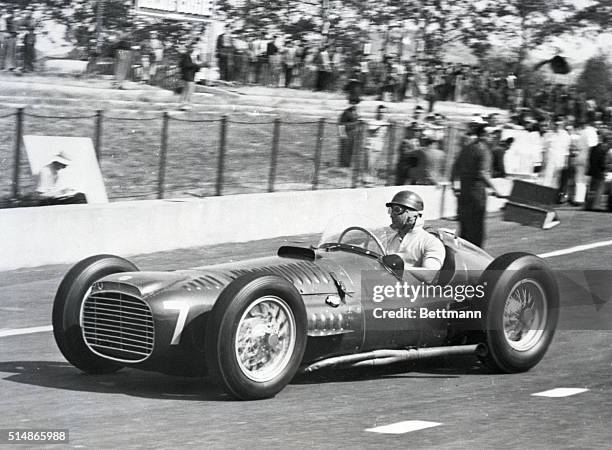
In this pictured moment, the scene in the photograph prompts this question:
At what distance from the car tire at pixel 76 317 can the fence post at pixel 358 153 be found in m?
7.43

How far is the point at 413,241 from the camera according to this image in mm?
6777

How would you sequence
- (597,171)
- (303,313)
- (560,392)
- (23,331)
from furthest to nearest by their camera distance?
(597,171)
(23,331)
(560,392)
(303,313)

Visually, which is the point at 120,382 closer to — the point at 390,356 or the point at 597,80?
the point at 390,356

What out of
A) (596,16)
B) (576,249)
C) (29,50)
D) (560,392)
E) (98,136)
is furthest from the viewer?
(29,50)

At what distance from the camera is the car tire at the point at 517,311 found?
22.0ft

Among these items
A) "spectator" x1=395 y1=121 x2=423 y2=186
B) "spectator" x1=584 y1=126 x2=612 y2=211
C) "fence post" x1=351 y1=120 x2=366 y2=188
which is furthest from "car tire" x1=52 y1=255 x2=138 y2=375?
"spectator" x1=584 y1=126 x2=612 y2=211

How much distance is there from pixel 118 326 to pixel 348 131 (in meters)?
8.62

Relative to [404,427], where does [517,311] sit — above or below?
above

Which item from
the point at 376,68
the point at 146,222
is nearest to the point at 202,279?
the point at 146,222

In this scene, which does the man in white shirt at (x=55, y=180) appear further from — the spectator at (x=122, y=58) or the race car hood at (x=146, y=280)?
the race car hood at (x=146, y=280)

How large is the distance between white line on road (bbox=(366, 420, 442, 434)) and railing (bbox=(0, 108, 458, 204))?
7.16 metres

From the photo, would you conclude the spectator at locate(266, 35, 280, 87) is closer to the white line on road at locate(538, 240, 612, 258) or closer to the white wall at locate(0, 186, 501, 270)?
the white wall at locate(0, 186, 501, 270)

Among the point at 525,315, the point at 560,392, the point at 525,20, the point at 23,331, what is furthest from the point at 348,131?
the point at 560,392

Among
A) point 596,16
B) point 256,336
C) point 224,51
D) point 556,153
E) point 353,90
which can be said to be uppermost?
point 596,16
